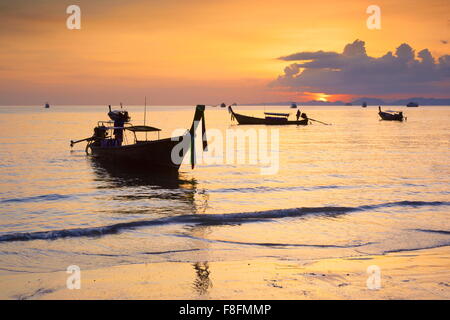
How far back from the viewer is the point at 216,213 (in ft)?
56.2

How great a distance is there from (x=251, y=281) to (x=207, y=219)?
7130 mm

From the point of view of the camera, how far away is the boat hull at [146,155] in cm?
2748

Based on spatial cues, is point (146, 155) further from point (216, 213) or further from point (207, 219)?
point (207, 219)

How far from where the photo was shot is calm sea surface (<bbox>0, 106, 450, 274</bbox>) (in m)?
11.6

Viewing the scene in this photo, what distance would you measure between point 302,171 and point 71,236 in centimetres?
1873

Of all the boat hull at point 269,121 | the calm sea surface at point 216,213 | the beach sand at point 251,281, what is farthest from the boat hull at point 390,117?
the beach sand at point 251,281

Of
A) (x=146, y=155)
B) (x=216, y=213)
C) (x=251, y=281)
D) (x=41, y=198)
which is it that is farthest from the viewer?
(x=146, y=155)

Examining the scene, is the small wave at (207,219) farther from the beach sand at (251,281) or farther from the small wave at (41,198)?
the small wave at (41,198)

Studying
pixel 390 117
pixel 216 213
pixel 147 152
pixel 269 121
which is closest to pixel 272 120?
pixel 269 121

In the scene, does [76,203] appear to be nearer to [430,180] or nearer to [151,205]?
[151,205]

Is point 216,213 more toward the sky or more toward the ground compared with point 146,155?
more toward the ground

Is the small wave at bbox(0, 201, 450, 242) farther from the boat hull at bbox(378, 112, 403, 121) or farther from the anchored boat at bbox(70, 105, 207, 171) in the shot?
the boat hull at bbox(378, 112, 403, 121)

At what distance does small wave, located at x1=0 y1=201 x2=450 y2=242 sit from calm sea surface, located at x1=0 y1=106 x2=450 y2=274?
0.04 m

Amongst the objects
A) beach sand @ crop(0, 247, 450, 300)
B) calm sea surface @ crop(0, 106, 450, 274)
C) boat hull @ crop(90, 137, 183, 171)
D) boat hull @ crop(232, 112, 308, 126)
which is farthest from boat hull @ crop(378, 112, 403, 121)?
beach sand @ crop(0, 247, 450, 300)
